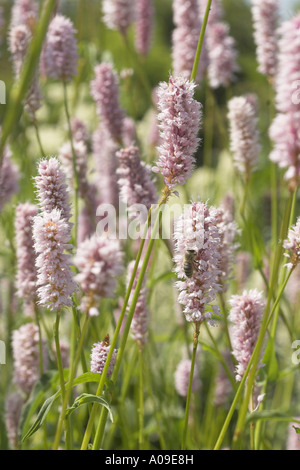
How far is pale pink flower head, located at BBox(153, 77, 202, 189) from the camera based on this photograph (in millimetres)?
654

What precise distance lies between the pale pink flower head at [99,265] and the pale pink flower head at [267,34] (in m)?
0.99

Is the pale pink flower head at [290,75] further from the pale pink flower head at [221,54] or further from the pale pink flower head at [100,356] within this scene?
the pale pink flower head at [221,54]

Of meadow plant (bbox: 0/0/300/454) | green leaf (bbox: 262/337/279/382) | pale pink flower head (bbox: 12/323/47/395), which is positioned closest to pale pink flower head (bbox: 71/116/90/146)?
meadow plant (bbox: 0/0/300/454)

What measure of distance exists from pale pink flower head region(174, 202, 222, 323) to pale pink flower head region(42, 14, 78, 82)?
1.94ft

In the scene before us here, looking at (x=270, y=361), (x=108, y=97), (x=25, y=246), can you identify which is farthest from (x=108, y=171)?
(x=270, y=361)

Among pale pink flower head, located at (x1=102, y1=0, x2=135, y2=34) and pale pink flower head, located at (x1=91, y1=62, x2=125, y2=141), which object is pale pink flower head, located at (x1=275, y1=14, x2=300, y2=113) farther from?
pale pink flower head, located at (x1=102, y1=0, x2=135, y2=34)

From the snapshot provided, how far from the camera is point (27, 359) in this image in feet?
3.46

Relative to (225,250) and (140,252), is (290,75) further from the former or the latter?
(225,250)

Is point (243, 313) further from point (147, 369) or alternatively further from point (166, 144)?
point (147, 369)

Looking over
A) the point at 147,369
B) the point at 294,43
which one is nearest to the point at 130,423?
the point at 147,369

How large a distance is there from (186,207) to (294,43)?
9.7 inches

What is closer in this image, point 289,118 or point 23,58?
point 289,118

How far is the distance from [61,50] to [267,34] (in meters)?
0.50
